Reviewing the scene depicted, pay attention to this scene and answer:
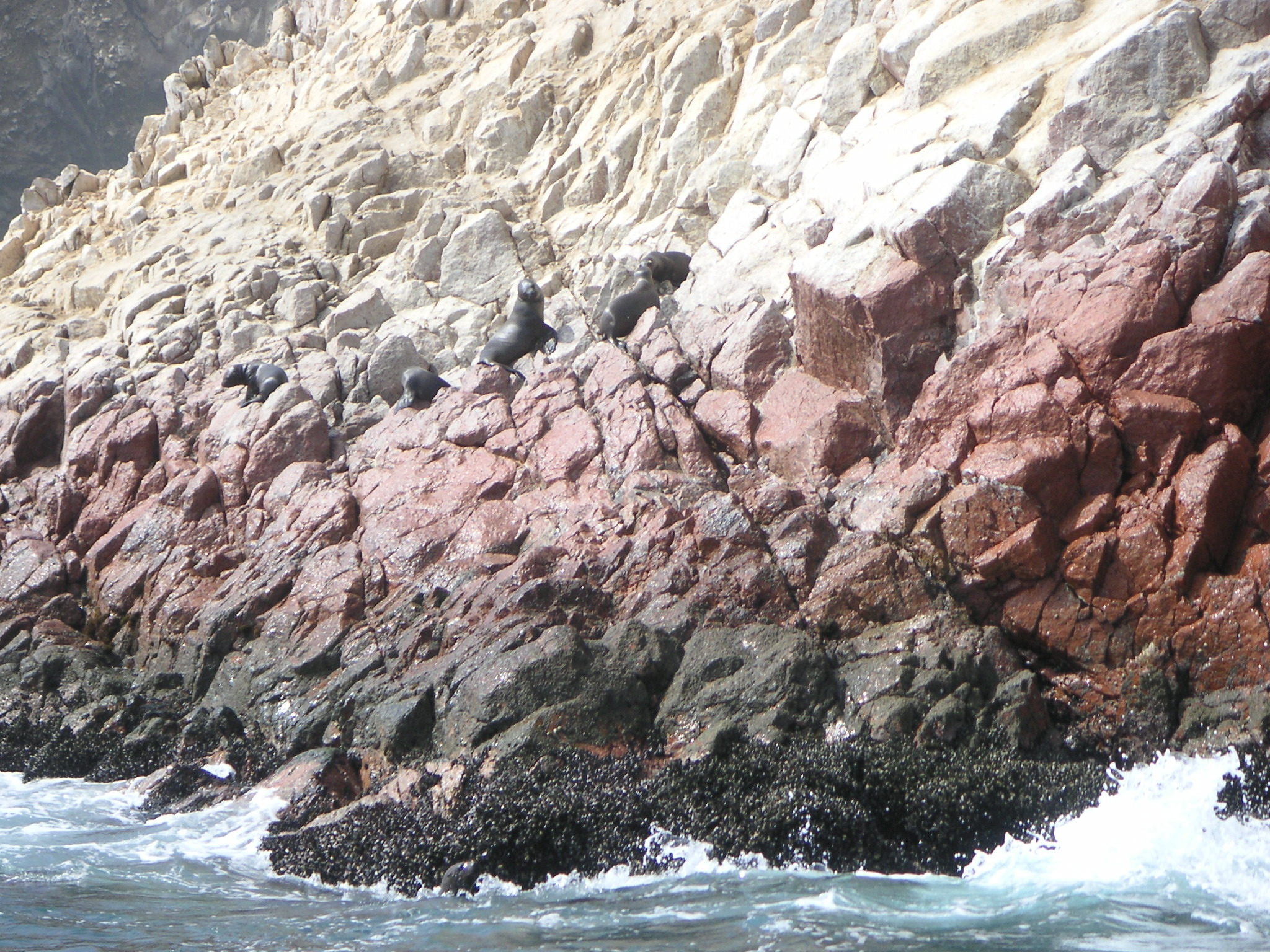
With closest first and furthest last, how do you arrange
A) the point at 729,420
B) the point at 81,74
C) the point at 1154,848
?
the point at 1154,848 → the point at 729,420 → the point at 81,74

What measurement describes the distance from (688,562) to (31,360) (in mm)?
15886

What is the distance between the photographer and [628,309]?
15.4 m

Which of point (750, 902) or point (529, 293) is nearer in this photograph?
point (750, 902)

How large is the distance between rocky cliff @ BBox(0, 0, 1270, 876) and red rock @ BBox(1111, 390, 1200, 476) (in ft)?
0.12

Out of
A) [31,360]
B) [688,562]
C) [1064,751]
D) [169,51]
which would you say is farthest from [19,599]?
[169,51]

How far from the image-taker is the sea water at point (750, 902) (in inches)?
266

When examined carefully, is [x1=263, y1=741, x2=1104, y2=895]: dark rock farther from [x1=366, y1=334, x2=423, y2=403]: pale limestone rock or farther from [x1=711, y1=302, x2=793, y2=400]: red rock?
[x1=366, y1=334, x2=423, y2=403]: pale limestone rock

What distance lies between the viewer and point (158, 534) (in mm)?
14773

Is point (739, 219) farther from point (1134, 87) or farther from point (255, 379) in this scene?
point (255, 379)

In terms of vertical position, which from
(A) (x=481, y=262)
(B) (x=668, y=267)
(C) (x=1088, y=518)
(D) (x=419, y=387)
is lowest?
(C) (x=1088, y=518)

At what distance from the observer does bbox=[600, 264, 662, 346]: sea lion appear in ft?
50.4

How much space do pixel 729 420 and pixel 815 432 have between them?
121cm

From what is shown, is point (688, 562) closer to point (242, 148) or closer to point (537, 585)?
point (537, 585)

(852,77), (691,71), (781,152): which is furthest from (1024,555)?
(691,71)
